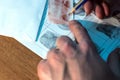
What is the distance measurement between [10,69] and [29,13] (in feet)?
0.54

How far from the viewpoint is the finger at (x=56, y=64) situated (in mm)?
574

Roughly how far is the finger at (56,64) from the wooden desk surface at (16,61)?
0.55 ft

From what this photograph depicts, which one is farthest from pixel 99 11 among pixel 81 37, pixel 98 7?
pixel 81 37

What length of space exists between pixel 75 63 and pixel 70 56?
0.02 m

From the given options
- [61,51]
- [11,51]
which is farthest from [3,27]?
[61,51]

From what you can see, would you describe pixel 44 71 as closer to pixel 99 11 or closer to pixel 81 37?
pixel 81 37

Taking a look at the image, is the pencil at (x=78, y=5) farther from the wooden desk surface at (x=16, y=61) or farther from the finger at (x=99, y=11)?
the wooden desk surface at (x=16, y=61)

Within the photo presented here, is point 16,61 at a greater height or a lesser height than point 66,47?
lesser

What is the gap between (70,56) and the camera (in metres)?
0.59

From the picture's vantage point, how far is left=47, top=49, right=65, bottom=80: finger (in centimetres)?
57

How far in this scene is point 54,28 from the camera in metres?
0.80

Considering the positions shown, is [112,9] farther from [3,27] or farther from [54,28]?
[3,27]

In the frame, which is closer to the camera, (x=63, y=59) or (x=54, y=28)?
(x=63, y=59)

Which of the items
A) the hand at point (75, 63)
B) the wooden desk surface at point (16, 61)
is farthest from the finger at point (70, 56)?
the wooden desk surface at point (16, 61)
